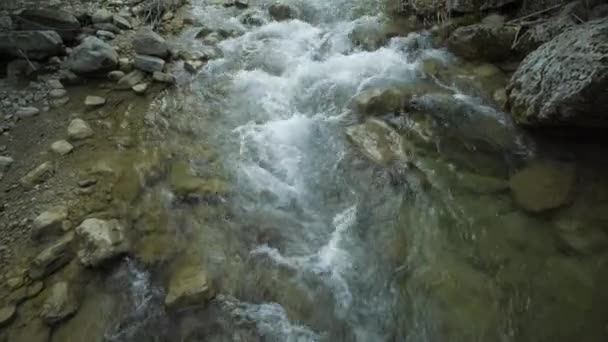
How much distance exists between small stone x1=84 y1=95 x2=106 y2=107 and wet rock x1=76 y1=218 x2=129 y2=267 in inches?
72.9

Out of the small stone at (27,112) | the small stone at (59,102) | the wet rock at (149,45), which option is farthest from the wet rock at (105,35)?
the small stone at (27,112)

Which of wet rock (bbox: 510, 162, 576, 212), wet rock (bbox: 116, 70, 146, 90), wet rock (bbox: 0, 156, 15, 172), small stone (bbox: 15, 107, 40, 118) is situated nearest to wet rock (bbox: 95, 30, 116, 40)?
wet rock (bbox: 116, 70, 146, 90)

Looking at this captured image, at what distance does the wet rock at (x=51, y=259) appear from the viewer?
111 inches

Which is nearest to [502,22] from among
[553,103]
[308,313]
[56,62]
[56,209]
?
[553,103]

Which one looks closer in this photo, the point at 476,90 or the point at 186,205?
the point at 186,205

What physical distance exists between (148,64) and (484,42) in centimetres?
411

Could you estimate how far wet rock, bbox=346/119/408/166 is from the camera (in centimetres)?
363

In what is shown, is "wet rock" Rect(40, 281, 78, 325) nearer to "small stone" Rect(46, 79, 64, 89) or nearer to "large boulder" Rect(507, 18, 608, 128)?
Result: "small stone" Rect(46, 79, 64, 89)

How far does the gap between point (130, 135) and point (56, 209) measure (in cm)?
113

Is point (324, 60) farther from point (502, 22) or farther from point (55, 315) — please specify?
point (55, 315)

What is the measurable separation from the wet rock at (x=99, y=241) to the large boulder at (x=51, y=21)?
3355 millimetres

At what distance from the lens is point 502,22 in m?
4.59

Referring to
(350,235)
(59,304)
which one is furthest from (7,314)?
(350,235)

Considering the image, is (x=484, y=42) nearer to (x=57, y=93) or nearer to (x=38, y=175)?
(x=38, y=175)
